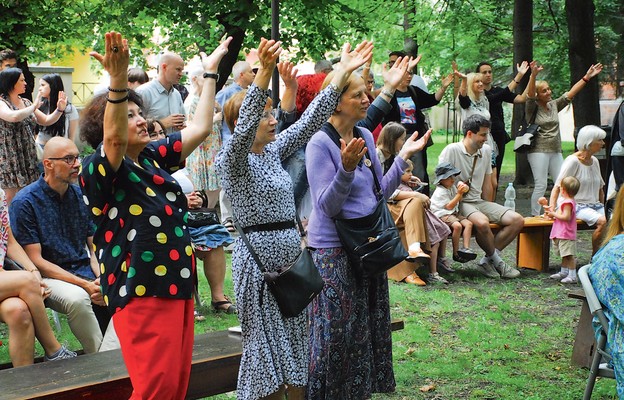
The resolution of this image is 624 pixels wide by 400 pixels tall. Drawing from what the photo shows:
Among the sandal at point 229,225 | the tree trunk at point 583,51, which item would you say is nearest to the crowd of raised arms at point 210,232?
the sandal at point 229,225

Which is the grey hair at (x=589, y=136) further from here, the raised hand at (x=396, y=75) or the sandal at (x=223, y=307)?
the raised hand at (x=396, y=75)

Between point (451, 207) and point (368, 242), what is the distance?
4810mm

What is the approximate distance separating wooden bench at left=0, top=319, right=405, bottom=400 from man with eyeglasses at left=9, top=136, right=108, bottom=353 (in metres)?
0.94

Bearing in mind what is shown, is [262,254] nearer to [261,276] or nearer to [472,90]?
[261,276]

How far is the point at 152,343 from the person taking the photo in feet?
11.4

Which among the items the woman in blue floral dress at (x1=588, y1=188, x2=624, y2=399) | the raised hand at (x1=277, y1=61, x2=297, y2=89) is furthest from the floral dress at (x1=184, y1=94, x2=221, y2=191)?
the woman in blue floral dress at (x1=588, y1=188, x2=624, y2=399)

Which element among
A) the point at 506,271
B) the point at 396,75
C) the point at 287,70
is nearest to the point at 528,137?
the point at 506,271

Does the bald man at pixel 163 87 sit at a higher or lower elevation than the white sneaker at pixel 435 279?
higher

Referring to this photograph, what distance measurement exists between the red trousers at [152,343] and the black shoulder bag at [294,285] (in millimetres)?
742

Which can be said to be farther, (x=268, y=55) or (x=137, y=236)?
(x=268, y=55)

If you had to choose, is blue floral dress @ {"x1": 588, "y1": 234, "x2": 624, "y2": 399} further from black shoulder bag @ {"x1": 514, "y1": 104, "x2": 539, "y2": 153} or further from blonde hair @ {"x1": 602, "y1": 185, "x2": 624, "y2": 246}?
black shoulder bag @ {"x1": 514, "y1": 104, "x2": 539, "y2": 153}

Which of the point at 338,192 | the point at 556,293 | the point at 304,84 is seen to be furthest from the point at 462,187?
the point at 338,192

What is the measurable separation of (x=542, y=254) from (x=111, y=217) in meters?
7.06

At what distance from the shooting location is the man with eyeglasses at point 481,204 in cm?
931
